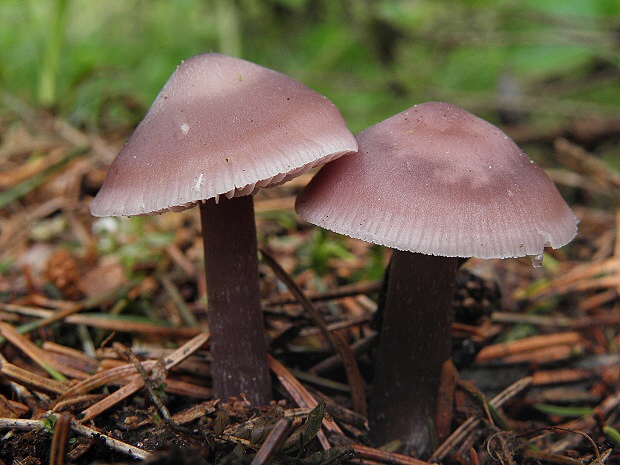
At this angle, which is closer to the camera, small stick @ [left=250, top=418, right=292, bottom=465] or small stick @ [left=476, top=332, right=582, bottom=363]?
small stick @ [left=250, top=418, right=292, bottom=465]

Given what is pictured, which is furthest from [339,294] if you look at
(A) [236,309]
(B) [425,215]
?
(B) [425,215]

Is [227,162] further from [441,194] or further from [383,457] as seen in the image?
[383,457]

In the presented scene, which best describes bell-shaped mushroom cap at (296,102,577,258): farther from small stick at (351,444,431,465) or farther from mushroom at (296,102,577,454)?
small stick at (351,444,431,465)

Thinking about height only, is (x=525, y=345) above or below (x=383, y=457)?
below

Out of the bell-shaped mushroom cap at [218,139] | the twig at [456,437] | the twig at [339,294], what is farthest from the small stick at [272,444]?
the twig at [339,294]

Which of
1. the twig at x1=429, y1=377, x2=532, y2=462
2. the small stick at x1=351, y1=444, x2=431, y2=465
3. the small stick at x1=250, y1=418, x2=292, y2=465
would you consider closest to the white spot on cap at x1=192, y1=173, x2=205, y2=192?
the small stick at x1=250, y1=418, x2=292, y2=465
